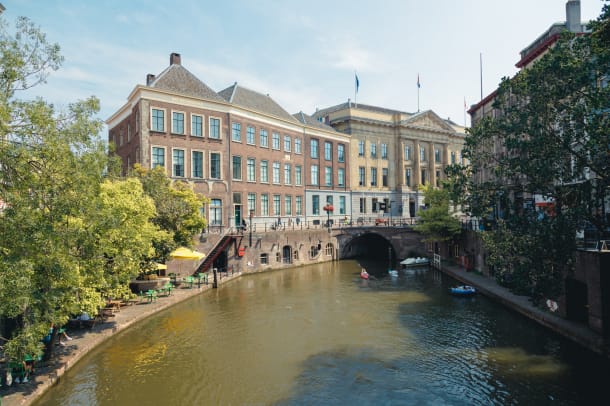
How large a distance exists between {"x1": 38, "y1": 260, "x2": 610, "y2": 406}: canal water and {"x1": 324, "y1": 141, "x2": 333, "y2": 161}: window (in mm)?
30909

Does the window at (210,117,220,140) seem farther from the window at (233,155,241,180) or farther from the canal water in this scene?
the canal water

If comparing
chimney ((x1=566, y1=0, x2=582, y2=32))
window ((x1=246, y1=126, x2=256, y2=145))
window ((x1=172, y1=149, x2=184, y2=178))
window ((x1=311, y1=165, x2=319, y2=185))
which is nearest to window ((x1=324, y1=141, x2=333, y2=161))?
window ((x1=311, y1=165, x2=319, y2=185))

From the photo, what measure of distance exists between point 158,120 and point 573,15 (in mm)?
34704

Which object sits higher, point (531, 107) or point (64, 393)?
point (531, 107)

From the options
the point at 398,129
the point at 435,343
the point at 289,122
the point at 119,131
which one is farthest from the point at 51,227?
the point at 398,129

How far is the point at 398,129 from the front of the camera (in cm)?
6494

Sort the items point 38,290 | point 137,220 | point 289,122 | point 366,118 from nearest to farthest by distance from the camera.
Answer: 1. point 38,290
2. point 137,220
3. point 289,122
4. point 366,118

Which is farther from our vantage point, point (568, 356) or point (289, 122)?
point (289, 122)

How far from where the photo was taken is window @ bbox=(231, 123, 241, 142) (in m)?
43.7

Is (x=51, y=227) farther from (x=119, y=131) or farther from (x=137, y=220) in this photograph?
(x=119, y=131)

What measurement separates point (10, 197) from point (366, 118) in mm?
54555

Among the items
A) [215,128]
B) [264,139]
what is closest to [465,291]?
[264,139]

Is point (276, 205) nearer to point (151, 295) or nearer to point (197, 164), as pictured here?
point (197, 164)

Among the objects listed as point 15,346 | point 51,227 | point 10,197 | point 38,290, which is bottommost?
point 15,346
